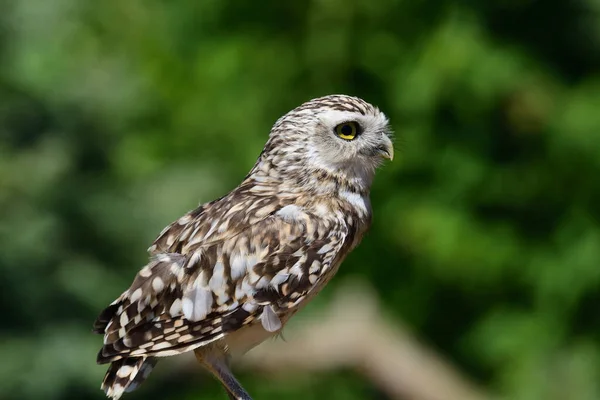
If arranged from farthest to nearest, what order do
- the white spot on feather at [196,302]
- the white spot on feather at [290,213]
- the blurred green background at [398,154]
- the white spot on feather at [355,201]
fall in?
the blurred green background at [398,154]
the white spot on feather at [355,201]
the white spot on feather at [290,213]
the white spot on feather at [196,302]

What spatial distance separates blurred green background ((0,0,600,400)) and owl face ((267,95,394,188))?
5.13 meters

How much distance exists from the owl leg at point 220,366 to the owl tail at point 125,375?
22cm

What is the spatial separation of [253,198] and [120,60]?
19.8 feet

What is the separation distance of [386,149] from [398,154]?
489cm

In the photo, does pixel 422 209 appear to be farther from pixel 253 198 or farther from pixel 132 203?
pixel 253 198

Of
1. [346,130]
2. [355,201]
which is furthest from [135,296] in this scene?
[346,130]

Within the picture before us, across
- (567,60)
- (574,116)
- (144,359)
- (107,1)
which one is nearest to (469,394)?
(574,116)

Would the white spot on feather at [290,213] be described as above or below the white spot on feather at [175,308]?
above

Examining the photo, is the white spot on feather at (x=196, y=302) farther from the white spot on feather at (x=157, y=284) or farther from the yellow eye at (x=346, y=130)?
the yellow eye at (x=346, y=130)

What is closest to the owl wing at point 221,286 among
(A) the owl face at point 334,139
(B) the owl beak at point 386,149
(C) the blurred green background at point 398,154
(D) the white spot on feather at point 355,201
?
(D) the white spot on feather at point 355,201

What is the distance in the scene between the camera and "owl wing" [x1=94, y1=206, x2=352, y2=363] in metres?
4.05

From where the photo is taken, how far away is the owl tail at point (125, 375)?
3988 mm

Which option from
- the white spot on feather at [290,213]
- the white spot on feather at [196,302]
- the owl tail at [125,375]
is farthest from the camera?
the white spot on feather at [290,213]

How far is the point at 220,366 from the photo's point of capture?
4242 mm
